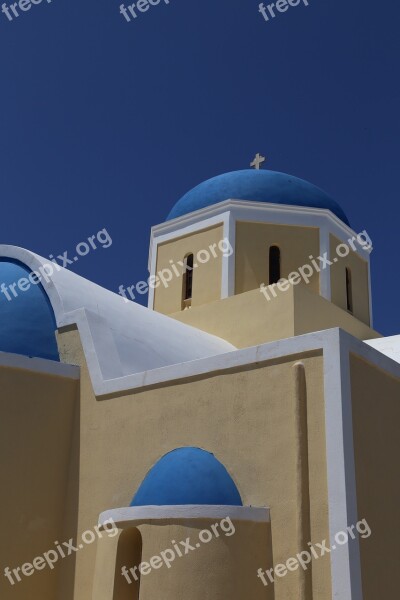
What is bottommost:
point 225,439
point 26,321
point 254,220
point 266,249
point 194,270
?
point 225,439

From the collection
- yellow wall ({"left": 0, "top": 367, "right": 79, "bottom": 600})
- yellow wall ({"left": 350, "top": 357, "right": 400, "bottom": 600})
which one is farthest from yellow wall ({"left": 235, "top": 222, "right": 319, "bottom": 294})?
yellow wall ({"left": 350, "top": 357, "right": 400, "bottom": 600})

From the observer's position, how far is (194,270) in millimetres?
11234

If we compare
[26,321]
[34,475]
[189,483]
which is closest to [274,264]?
[26,321]

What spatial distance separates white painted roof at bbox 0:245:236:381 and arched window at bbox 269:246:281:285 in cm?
204

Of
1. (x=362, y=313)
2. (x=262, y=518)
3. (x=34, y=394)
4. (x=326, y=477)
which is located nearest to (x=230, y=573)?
(x=262, y=518)

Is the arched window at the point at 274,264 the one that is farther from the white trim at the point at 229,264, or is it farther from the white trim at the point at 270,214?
the white trim at the point at 229,264

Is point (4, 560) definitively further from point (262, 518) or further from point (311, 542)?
point (311, 542)

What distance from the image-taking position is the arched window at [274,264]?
36.0 ft

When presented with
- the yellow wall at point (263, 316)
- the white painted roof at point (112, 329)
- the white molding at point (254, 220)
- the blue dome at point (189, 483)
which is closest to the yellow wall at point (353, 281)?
the white molding at point (254, 220)

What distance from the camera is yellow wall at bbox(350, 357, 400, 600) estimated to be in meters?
5.43

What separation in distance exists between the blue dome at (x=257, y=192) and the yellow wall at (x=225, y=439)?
4988 mm

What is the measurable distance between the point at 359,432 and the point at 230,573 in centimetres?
150

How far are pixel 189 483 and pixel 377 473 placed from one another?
5.07 ft

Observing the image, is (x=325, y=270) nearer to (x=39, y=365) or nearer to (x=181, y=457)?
(x=39, y=365)
